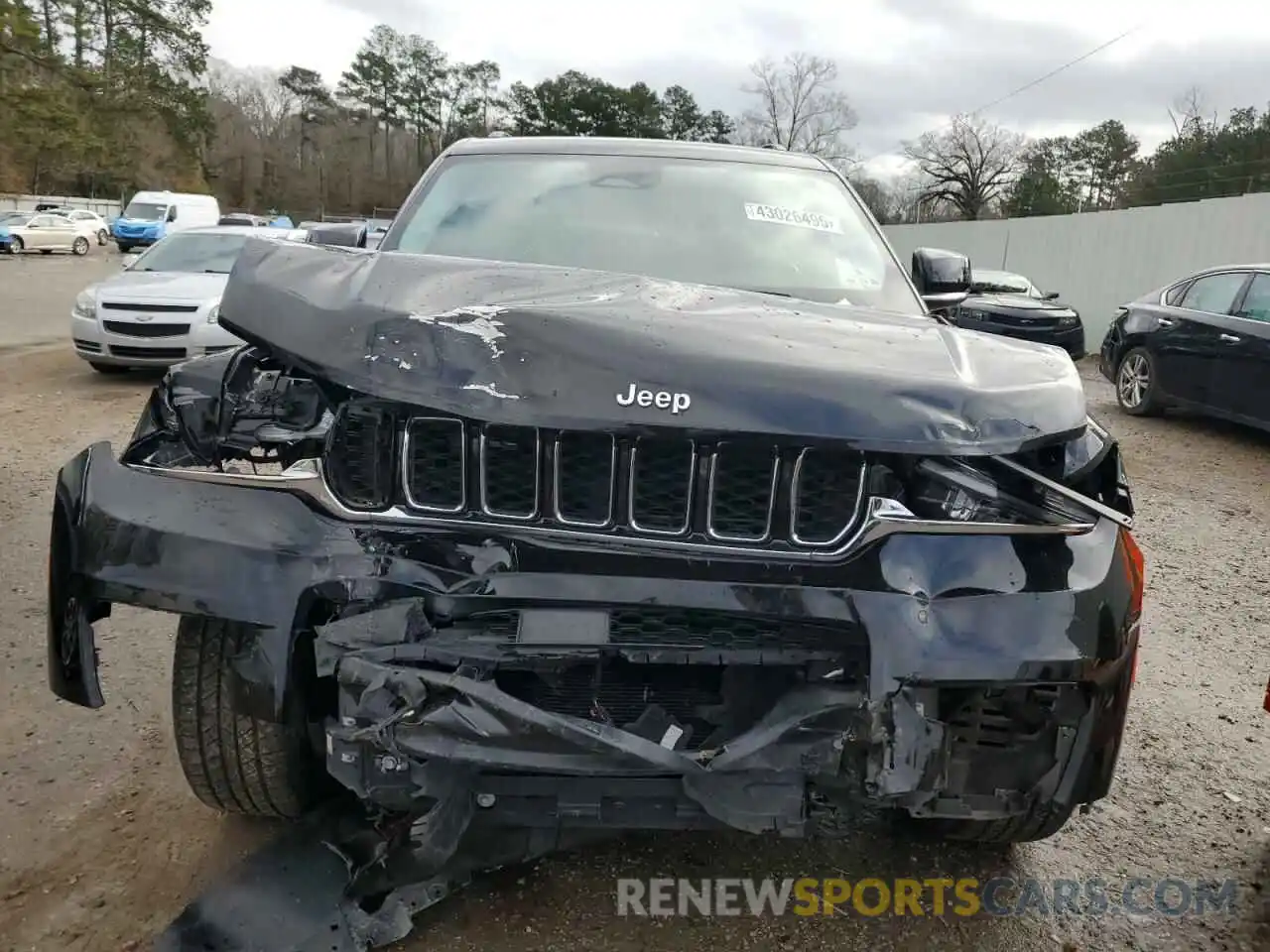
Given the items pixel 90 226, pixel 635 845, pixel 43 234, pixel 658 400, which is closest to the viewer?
pixel 658 400

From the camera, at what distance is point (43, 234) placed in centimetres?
3278

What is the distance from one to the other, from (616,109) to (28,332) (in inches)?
1928

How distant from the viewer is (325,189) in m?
65.2

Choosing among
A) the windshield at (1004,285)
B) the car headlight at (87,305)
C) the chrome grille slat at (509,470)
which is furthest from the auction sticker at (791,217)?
the windshield at (1004,285)

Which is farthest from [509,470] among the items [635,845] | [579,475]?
[635,845]

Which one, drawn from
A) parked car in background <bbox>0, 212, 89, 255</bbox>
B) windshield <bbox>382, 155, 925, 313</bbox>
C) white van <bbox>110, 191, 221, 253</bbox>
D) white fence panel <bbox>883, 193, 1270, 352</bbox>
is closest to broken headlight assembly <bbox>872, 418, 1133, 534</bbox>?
windshield <bbox>382, 155, 925, 313</bbox>

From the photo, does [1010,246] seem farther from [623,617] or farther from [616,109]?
[616,109]

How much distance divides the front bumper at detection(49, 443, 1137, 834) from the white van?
116ft

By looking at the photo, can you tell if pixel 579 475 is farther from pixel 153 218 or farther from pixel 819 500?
pixel 153 218

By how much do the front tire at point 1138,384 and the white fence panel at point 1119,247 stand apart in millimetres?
3915

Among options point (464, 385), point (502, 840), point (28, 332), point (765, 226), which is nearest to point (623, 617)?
point (464, 385)

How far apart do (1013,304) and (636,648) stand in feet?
43.9

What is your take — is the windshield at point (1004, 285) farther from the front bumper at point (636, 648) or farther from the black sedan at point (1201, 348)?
the front bumper at point (636, 648)

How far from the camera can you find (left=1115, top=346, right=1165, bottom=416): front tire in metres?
9.28
